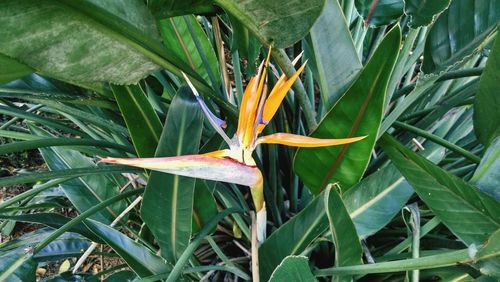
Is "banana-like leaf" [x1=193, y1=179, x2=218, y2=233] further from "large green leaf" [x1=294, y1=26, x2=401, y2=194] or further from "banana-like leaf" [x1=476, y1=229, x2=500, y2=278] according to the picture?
"banana-like leaf" [x1=476, y1=229, x2=500, y2=278]

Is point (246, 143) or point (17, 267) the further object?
point (17, 267)

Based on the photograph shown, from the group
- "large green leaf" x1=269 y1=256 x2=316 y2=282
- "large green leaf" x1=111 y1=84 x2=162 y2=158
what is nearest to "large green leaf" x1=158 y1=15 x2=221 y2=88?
"large green leaf" x1=111 y1=84 x2=162 y2=158

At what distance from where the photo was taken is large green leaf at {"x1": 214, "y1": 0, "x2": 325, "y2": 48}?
43cm

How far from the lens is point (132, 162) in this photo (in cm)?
38

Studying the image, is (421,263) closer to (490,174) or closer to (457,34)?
(490,174)

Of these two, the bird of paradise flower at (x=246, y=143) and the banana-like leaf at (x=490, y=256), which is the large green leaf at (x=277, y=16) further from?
the banana-like leaf at (x=490, y=256)

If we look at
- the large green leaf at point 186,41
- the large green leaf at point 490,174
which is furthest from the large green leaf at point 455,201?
the large green leaf at point 186,41

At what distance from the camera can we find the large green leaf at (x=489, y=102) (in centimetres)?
49

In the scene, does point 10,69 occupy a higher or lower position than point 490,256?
higher

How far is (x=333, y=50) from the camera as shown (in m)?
0.55

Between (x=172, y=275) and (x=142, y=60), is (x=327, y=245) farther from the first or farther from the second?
(x=142, y=60)

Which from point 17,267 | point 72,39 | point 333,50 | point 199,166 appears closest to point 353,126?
point 333,50

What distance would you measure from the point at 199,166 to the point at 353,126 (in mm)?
194

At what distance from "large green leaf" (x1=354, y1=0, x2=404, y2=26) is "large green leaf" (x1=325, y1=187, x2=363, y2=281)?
0.74 feet
